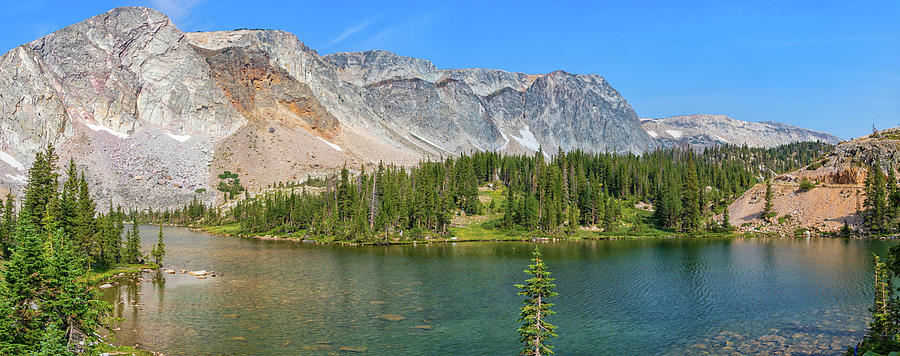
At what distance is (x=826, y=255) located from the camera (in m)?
88.2

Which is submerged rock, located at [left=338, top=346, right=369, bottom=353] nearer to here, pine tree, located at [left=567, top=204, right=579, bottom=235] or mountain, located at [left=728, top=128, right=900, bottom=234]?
pine tree, located at [left=567, top=204, right=579, bottom=235]

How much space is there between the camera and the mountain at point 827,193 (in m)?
131

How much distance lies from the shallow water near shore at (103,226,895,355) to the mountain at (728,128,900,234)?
3891 cm

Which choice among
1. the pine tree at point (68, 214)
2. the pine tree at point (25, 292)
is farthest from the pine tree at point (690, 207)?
the pine tree at point (25, 292)

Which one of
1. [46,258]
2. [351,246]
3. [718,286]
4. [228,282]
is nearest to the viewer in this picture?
[46,258]

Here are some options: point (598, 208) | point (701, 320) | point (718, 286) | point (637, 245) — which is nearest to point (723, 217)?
point (598, 208)

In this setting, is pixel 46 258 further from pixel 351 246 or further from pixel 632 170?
pixel 632 170

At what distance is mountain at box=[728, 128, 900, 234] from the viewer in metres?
131

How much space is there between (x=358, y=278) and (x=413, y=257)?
74.4ft

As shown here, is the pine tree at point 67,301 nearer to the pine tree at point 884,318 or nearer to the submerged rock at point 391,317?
the submerged rock at point 391,317

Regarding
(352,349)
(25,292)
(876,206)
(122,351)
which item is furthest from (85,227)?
(876,206)

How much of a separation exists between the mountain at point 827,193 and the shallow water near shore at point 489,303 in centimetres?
3891

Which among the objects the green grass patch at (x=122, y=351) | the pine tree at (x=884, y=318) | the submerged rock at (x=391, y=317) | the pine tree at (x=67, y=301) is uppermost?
the pine tree at (x=67, y=301)

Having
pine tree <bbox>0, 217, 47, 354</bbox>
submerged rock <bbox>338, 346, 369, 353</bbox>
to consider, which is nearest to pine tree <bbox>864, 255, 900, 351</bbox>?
submerged rock <bbox>338, 346, 369, 353</bbox>
